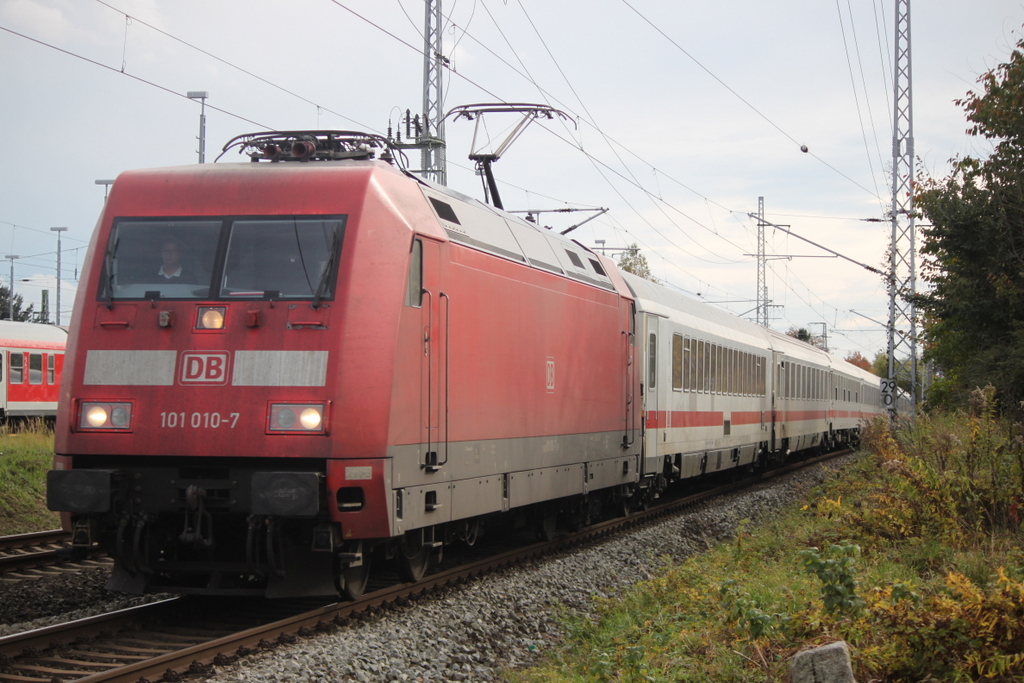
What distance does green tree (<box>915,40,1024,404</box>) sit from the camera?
64.2ft

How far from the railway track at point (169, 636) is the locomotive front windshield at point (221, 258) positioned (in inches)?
93.3

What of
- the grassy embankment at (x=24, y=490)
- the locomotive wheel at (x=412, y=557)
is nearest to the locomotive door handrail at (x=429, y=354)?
the locomotive wheel at (x=412, y=557)

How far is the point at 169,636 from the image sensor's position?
23.7ft

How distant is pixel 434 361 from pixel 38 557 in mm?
4654

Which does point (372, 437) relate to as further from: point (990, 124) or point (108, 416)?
point (990, 124)

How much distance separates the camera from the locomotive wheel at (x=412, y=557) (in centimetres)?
889

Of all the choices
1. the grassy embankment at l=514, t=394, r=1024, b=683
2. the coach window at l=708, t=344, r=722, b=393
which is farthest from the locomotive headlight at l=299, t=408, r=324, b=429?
the coach window at l=708, t=344, r=722, b=393

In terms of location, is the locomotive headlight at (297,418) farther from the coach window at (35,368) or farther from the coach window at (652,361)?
the coach window at (35,368)

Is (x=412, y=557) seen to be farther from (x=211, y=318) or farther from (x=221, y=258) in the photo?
(x=221, y=258)

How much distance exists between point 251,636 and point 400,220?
3166 millimetres

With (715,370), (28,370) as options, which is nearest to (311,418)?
(715,370)

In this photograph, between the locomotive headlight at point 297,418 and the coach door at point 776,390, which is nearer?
the locomotive headlight at point 297,418

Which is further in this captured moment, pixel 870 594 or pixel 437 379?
pixel 437 379

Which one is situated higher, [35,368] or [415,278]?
[35,368]
